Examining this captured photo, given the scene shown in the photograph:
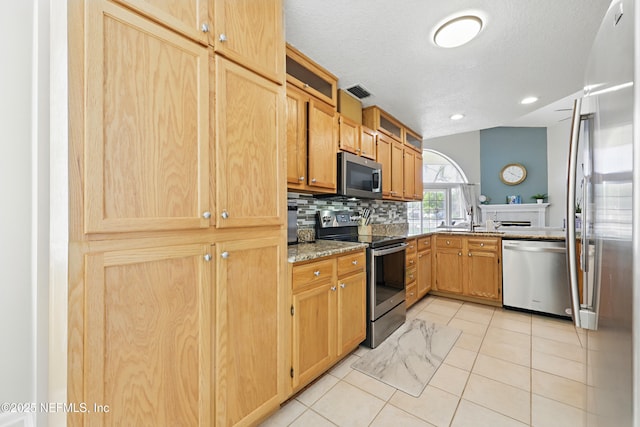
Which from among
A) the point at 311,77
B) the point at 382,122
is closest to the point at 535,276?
the point at 382,122

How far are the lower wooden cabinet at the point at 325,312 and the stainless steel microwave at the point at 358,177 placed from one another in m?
0.66

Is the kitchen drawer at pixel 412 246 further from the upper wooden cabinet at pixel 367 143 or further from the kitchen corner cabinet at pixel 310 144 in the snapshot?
the kitchen corner cabinet at pixel 310 144

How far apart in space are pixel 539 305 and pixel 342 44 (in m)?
3.35

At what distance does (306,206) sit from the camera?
2.50m

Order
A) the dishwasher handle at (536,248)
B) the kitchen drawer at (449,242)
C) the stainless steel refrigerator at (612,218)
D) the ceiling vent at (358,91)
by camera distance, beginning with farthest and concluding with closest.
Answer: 1. the kitchen drawer at (449,242)
2. the dishwasher handle at (536,248)
3. the ceiling vent at (358,91)
4. the stainless steel refrigerator at (612,218)

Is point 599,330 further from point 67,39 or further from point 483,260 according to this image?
point 483,260

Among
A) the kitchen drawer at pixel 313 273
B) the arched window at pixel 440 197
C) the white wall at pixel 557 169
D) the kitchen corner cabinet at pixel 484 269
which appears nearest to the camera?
the kitchen drawer at pixel 313 273

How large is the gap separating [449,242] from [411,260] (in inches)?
32.1

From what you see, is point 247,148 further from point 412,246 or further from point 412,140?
point 412,140

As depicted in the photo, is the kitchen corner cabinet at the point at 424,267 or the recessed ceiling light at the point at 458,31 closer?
the recessed ceiling light at the point at 458,31

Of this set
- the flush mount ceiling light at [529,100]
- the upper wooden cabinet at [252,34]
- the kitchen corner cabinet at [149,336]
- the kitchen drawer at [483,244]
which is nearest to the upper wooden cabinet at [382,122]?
the flush mount ceiling light at [529,100]

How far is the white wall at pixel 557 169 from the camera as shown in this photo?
5.65 meters

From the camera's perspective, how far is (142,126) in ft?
3.10

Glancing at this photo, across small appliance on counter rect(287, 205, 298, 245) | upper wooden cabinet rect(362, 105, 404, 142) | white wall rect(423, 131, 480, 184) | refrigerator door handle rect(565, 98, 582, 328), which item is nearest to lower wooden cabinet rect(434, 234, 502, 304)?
upper wooden cabinet rect(362, 105, 404, 142)
